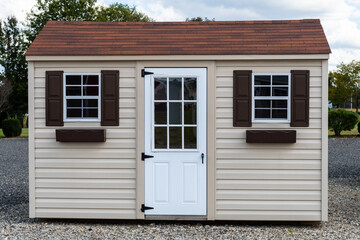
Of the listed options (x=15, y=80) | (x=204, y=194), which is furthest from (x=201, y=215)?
(x=15, y=80)

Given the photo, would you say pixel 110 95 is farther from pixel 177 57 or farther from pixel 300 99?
pixel 300 99

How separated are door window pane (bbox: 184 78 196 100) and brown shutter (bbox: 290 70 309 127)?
4.24ft

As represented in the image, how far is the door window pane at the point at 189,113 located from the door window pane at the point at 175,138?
17cm

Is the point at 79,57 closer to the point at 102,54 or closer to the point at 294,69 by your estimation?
the point at 102,54

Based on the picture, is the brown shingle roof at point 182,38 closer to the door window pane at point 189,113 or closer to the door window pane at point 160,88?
the door window pane at point 160,88

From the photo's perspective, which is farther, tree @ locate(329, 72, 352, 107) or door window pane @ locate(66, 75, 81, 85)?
tree @ locate(329, 72, 352, 107)

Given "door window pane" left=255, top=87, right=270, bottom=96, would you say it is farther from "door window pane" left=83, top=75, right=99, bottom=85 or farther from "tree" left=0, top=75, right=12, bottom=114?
"tree" left=0, top=75, right=12, bottom=114

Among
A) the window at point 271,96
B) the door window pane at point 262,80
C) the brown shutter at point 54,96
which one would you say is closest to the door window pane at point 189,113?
the window at point 271,96

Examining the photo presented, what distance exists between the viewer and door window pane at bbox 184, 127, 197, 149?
588 cm

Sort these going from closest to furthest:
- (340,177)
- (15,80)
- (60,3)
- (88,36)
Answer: (88,36) → (340,177) → (60,3) → (15,80)

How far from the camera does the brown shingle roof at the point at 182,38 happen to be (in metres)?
5.87

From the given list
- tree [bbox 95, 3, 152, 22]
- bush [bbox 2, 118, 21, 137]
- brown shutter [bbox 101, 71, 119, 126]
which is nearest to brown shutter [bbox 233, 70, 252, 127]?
brown shutter [bbox 101, 71, 119, 126]

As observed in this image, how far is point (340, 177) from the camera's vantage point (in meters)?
10.7

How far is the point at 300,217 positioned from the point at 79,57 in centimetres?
362
